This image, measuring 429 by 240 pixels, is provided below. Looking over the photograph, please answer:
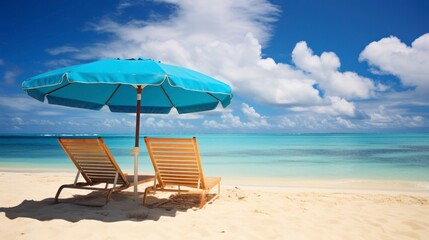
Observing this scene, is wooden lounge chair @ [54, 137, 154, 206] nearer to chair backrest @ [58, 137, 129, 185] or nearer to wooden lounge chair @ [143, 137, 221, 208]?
chair backrest @ [58, 137, 129, 185]

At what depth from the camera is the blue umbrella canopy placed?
10.3 feet

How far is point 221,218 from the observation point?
356cm

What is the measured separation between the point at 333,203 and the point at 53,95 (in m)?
4.71

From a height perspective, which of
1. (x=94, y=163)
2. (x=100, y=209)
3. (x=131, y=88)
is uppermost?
(x=131, y=88)

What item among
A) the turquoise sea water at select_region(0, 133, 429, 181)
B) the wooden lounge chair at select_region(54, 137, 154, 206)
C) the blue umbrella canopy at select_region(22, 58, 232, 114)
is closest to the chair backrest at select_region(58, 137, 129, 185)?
the wooden lounge chair at select_region(54, 137, 154, 206)

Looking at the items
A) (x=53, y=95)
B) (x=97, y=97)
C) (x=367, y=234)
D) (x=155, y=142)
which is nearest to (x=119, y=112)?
(x=97, y=97)

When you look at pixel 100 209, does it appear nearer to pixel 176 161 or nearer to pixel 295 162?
pixel 176 161

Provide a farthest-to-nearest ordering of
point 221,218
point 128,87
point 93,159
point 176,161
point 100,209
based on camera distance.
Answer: point 128,87, point 93,159, point 176,161, point 100,209, point 221,218

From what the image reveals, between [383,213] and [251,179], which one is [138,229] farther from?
[251,179]

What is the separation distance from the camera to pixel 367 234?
3.13 m

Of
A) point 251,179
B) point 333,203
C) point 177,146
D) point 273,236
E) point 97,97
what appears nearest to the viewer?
point 273,236

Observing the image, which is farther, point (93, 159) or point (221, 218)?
point (93, 159)

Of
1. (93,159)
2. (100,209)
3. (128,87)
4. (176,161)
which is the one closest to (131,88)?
(128,87)

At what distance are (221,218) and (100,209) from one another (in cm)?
159
